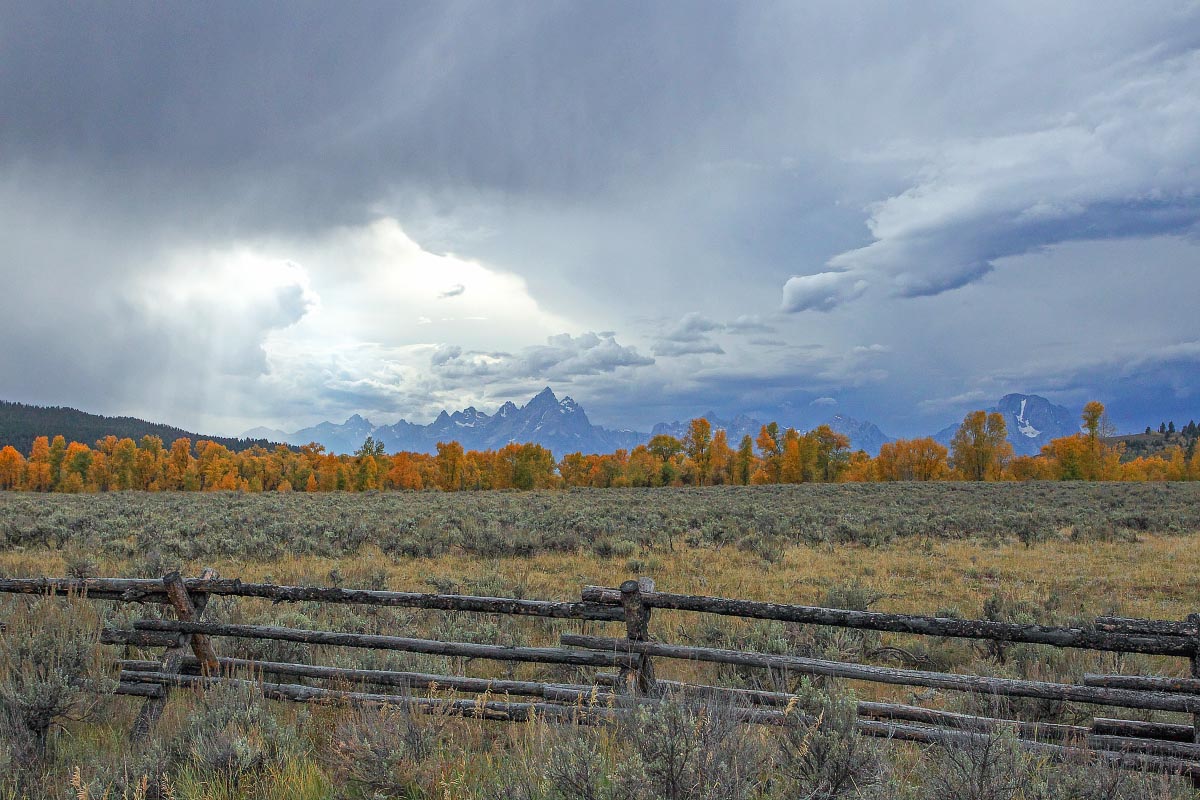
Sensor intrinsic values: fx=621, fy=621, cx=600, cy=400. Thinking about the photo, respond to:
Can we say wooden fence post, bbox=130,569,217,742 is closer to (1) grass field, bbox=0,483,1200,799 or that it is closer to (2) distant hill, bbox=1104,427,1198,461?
(1) grass field, bbox=0,483,1200,799

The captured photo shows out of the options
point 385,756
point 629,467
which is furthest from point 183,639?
point 629,467

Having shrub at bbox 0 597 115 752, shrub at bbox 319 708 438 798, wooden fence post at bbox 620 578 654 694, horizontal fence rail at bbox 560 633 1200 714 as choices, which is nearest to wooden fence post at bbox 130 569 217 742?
shrub at bbox 0 597 115 752

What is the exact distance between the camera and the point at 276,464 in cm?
9069

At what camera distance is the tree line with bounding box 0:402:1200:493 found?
3155 inches

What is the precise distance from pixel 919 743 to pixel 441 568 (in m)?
10.8

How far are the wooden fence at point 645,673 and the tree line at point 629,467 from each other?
235 ft

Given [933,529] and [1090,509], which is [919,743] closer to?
[933,529]

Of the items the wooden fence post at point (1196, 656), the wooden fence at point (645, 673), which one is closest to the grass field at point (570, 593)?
the wooden fence at point (645, 673)

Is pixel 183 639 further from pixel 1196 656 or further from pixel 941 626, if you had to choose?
pixel 1196 656

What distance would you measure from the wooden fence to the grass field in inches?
10.7

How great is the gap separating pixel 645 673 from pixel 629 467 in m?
78.4

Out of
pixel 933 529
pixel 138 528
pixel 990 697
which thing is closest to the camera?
pixel 990 697

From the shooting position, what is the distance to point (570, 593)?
36.5 ft

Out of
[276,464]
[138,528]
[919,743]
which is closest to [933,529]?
[919,743]
